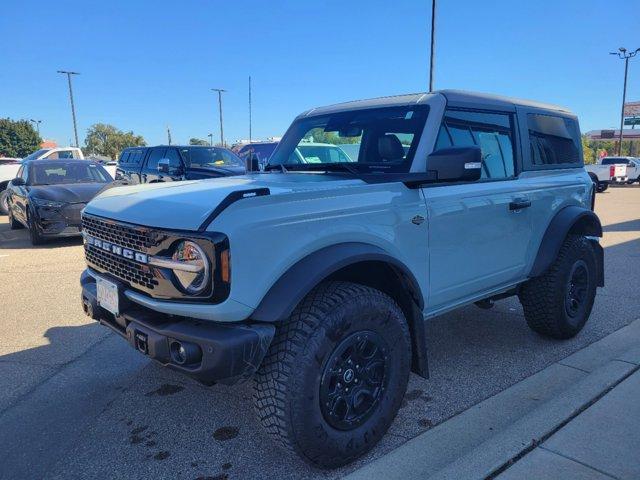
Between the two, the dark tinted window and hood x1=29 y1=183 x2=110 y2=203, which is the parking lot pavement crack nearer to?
the dark tinted window

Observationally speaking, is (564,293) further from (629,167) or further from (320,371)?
(629,167)

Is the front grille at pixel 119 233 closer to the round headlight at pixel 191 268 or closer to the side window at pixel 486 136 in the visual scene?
the round headlight at pixel 191 268

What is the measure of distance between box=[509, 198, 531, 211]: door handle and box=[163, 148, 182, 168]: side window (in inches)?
360

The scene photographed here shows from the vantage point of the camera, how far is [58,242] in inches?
377

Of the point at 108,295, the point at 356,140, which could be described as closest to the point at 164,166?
the point at 356,140

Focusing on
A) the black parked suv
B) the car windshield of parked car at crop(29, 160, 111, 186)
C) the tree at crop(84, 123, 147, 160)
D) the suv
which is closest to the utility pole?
the black parked suv

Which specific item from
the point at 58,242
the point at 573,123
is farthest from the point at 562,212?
the point at 58,242

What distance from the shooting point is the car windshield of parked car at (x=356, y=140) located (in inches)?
126

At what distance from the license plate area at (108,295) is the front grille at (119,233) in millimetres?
231

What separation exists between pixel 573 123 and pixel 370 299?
10.4ft

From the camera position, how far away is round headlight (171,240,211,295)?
2.18 m

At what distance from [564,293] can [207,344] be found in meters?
3.09

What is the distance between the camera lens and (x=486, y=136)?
11.9ft

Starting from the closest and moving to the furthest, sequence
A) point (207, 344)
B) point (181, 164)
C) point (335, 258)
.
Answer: point (207, 344) < point (335, 258) < point (181, 164)
